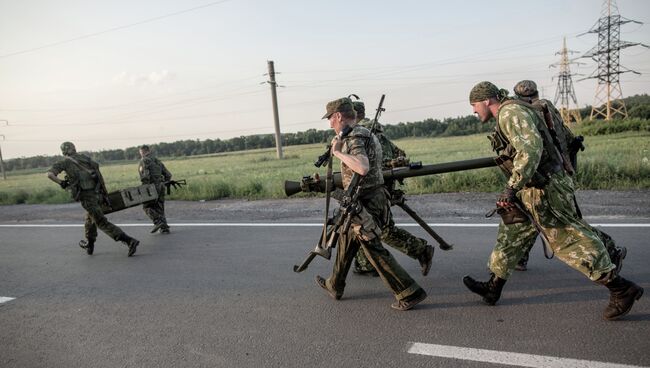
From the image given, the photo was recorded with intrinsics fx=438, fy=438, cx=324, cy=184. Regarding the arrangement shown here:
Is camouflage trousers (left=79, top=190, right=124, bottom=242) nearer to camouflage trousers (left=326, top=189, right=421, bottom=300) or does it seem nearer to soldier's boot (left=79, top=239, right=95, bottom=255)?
soldier's boot (left=79, top=239, right=95, bottom=255)

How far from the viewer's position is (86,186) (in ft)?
22.2

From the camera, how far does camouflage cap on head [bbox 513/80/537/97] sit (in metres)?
4.01

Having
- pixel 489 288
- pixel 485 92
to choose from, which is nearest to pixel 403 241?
pixel 489 288

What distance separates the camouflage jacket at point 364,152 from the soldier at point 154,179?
532 centimetres

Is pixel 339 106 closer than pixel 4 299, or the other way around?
pixel 339 106

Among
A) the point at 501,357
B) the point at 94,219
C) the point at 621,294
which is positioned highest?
the point at 94,219

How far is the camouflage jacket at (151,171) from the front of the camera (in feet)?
28.3

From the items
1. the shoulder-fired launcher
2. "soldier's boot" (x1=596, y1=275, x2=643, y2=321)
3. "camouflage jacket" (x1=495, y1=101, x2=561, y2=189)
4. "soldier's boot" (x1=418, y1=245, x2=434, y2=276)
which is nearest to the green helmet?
the shoulder-fired launcher

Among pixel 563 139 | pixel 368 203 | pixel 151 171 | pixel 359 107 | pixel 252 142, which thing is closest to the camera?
pixel 563 139

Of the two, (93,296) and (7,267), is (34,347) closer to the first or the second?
(93,296)

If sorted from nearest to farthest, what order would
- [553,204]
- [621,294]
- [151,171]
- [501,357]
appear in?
1. [501,357]
2. [621,294]
3. [553,204]
4. [151,171]

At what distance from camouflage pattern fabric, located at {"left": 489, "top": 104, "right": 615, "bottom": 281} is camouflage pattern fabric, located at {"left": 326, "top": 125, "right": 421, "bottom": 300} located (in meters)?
1.09

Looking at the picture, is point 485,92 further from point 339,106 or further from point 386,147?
point 386,147

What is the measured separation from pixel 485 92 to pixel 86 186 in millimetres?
5984
